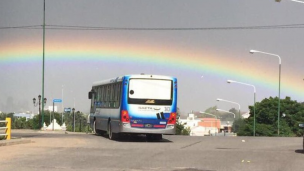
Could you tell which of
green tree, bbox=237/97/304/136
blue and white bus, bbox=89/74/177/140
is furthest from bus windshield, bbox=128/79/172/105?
green tree, bbox=237/97/304/136

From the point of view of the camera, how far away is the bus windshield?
2289 centimetres

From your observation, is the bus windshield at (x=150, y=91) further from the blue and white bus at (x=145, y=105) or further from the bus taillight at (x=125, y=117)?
the bus taillight at (x=125, y=117)

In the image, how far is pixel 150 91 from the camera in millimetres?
23125

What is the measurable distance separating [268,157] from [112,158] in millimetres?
5034

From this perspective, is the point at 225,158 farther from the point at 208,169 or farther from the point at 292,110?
the point at 292,110

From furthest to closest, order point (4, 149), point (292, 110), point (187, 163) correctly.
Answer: point (292, 110) < point (4, 149) < point (187, 163)

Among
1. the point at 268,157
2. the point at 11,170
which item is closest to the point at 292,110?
the point at 268,157

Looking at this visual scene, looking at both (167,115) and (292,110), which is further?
(292,110)

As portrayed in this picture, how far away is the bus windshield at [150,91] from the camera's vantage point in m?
22.9

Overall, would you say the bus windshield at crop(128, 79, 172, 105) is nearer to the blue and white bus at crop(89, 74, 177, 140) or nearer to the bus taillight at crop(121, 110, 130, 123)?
the blue and white bus at crop(89, 74, 177, 140)

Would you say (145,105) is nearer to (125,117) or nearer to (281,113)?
(125,117)

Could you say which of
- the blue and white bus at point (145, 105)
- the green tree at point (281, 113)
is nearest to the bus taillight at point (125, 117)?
the blue and white bus at point (145, 105)

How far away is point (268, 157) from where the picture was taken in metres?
15.7

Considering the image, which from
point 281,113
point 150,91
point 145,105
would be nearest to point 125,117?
point 145,105
